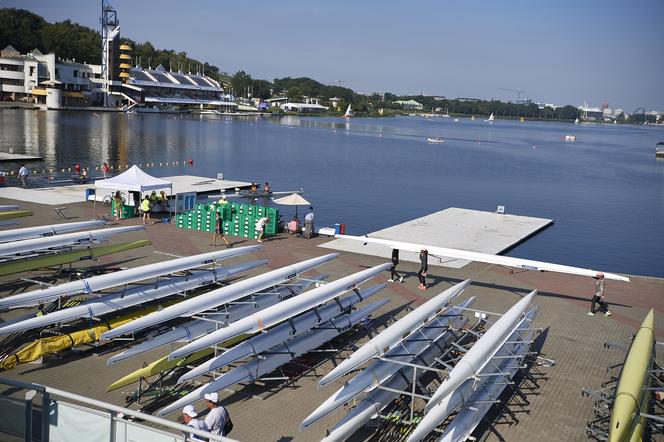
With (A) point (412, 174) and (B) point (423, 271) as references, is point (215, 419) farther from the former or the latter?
(A) point (412, 174)

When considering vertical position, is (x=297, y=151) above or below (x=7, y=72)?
below

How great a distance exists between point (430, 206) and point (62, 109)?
355ft

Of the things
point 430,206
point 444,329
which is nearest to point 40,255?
point 444,329

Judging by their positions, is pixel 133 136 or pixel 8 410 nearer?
pixel 8 410

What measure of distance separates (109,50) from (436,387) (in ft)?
485

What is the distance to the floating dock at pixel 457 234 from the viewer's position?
26.0 meters

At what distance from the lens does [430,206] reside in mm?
47125

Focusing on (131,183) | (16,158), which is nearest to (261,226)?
(131,183)

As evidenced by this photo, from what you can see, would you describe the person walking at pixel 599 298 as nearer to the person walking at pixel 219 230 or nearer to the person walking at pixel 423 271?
the person walking at pixel 423 271

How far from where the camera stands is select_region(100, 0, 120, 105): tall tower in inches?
5669

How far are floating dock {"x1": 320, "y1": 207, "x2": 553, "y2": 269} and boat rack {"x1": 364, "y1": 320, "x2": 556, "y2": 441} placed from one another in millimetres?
9388

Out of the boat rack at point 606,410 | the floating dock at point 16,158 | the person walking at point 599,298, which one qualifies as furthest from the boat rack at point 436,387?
the floating dock at point 16,158

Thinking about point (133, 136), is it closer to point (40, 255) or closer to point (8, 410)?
point (40, 255)

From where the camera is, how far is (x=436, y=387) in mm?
13398
